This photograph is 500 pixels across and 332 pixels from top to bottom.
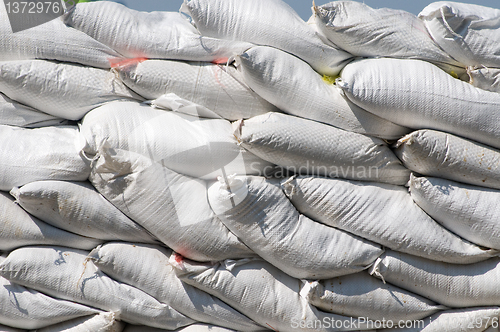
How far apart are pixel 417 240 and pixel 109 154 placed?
1041mm

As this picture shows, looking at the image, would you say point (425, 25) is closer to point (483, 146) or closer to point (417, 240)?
point (483, 146)


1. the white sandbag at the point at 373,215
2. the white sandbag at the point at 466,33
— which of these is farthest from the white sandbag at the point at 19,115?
the white sandbag at the point at 466,33

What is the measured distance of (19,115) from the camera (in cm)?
156

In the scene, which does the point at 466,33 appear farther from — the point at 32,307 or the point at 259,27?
the point at 32,307

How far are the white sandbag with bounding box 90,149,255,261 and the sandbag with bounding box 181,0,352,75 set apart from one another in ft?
1.69

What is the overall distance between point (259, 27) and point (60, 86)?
2.30 ft

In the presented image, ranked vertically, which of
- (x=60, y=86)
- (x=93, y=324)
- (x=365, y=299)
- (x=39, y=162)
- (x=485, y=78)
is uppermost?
(x=485, y=78)

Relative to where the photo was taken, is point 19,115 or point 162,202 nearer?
point 162,202

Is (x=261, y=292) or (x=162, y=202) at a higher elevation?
(x=162, y=202)

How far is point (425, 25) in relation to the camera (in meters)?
1.59

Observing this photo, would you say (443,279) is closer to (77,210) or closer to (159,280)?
(159,280)

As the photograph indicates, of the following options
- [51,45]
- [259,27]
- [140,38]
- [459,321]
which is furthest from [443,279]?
[51,45]

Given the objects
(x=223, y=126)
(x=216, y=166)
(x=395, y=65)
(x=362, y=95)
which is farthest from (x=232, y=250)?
(x=395, y=65)

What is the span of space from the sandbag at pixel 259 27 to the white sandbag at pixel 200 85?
0.13 m
